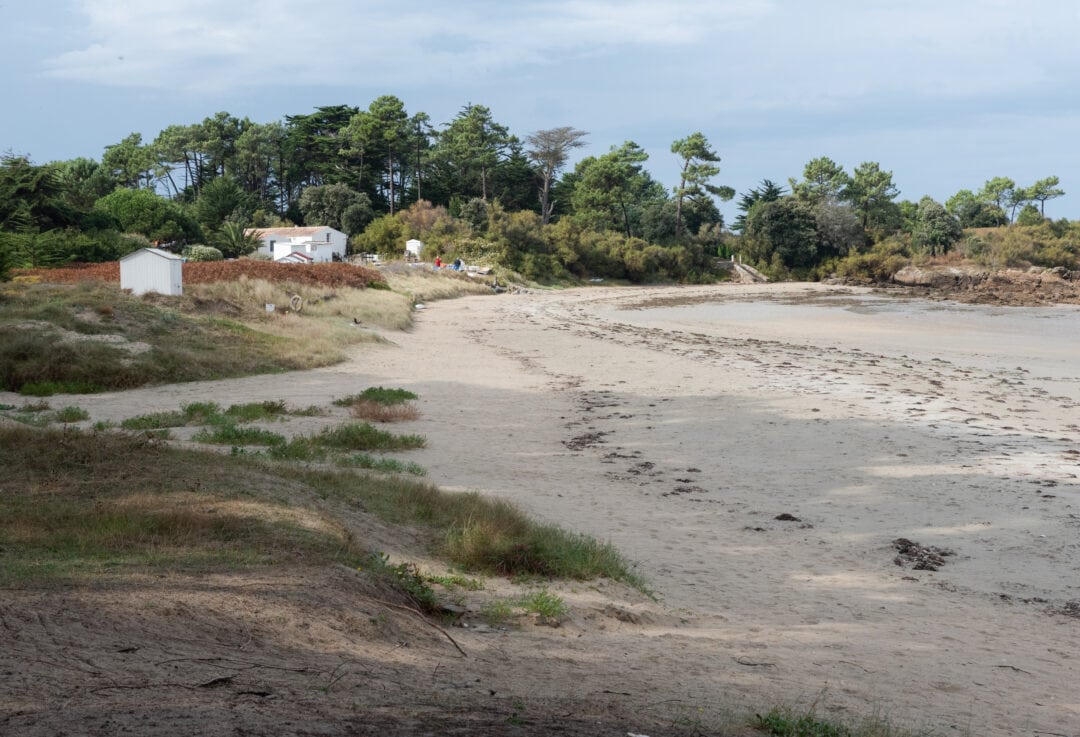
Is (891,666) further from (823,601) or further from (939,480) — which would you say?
(939,480)

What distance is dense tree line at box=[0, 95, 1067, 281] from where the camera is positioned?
68.8m

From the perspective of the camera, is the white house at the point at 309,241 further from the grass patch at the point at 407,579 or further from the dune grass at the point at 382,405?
the grass patch at the point at 407,579

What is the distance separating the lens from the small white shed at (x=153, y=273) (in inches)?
971

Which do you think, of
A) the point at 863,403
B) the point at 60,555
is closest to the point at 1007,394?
the point at 863,403

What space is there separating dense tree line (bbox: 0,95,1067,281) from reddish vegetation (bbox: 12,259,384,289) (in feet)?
85.4

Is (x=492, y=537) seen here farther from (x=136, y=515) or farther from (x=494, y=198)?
(x=494, y=198)

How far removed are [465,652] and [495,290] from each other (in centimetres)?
4892

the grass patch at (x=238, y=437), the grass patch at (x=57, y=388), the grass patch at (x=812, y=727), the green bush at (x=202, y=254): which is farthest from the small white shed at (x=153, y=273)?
the green bush at (x=202, y=254)

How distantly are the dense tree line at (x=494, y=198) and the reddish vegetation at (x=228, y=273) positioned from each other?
26.0m

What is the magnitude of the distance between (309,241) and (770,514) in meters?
56.0

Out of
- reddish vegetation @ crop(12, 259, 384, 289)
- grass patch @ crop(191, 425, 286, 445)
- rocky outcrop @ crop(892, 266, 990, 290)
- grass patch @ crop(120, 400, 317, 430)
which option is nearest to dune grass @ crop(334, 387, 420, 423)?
grass patch @ crop(120, 400, 317, 430)

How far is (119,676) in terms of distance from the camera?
3691 millimetres

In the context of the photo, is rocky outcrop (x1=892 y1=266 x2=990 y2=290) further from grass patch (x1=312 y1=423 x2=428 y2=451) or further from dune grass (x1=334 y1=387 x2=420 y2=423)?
grass patch (x1=312 y1=423 x2=428 y2=451)

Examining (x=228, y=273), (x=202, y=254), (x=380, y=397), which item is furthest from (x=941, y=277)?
(x=380, y=397)
